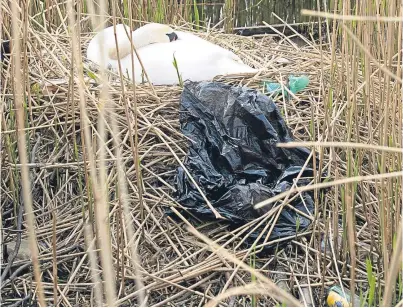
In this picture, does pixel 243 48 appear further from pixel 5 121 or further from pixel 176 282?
pixel 176 282

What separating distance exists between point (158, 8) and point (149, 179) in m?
1.69

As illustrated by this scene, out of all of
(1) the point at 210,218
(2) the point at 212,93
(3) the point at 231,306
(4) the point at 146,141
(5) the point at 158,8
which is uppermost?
(5) the point at 158,8

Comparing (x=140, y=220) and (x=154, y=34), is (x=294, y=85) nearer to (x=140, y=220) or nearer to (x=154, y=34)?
(x=154, y=34)

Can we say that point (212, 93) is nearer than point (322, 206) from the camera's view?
No

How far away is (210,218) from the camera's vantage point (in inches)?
81.1

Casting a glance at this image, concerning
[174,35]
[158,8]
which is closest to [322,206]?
[174,35]

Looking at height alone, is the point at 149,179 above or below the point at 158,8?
below

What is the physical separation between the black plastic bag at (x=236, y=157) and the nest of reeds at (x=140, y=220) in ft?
0.20

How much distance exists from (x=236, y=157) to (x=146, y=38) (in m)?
1.01

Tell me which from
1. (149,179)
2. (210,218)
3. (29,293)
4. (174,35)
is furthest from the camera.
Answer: (174,35)

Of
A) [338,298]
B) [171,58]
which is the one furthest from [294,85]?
[338,298]

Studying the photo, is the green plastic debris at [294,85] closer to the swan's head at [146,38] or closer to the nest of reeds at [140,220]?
the nest of reeds at [140,220]

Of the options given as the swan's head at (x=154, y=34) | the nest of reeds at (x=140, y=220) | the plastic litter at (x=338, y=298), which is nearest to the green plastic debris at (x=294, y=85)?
the nest of reeds at (x=140, y=220)

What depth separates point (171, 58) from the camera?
2770 millimetres
